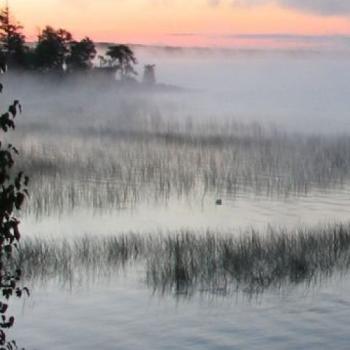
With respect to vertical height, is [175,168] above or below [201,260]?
above

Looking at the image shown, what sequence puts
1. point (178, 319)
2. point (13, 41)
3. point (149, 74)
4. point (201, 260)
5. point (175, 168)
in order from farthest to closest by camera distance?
point (149, 74), point (13, 41), point (175, 168), point (201, 260), point (178, 319)

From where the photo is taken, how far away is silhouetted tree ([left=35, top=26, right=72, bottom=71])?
8688 centimetres

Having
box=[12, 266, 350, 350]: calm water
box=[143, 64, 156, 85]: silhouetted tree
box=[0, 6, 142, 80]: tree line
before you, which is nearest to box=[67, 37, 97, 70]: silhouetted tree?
box=[0, 6, 142, 80]: tree line

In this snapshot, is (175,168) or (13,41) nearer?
(175,168)

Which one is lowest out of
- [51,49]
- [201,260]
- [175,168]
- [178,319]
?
[178,319]

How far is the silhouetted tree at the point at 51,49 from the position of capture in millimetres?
86875

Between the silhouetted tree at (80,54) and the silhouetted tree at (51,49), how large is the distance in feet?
5.20

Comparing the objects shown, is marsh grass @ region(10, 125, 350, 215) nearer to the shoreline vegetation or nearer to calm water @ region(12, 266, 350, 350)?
calm water @ region(12, 266, 350, 350)

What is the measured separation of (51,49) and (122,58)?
25.3 m

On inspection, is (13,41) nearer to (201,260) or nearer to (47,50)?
(47,50)

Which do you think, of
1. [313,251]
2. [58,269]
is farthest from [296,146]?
[58,269]

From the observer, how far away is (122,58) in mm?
111312

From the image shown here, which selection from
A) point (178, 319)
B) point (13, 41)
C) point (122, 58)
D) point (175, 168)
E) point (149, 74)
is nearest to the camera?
point (178, 319)

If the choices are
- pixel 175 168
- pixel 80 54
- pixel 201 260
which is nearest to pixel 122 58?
pixel 80 54
